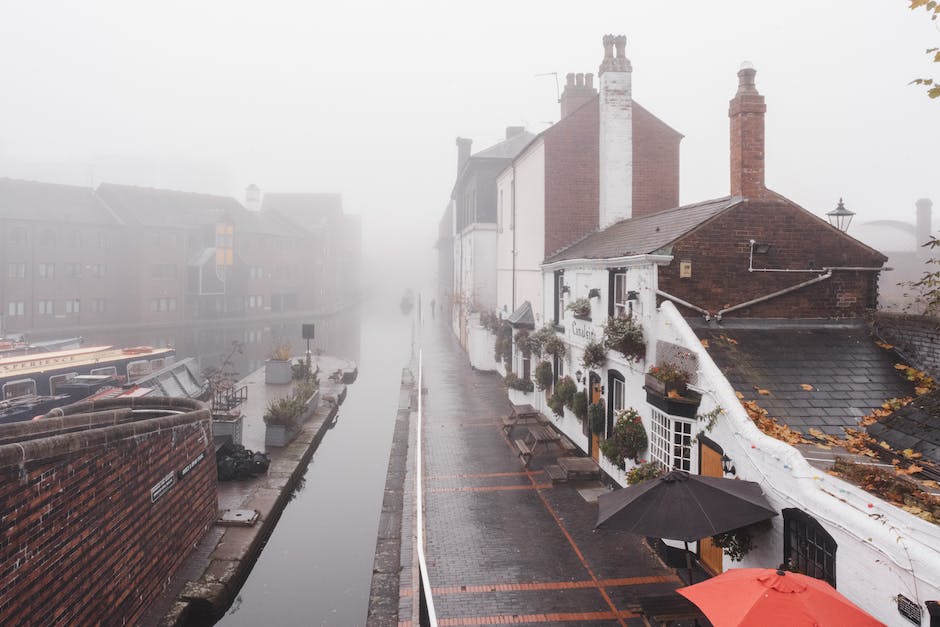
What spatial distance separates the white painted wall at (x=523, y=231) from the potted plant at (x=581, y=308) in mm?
Answer: 5428

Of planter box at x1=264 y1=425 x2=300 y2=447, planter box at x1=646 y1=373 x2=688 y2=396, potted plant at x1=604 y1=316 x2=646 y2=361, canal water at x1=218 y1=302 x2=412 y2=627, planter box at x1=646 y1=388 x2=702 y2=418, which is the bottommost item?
canal water at x1=218 y1=302 x2=412 y2=627

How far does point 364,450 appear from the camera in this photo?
1891cm

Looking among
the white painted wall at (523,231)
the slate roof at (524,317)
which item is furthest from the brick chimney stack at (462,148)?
the slate roof at (524,317)

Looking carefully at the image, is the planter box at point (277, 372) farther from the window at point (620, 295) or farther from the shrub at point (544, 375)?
the window at point (620, 295)

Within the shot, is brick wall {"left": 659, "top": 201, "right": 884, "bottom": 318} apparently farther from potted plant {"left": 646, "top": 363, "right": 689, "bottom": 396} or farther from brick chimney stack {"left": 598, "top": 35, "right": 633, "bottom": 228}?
brick chimney stack {"left": 598, "top": 35, "right": 633, "bottom": 228}

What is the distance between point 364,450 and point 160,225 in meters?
45.2

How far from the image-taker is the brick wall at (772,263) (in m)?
11.1

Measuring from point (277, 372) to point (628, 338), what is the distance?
1859 cm

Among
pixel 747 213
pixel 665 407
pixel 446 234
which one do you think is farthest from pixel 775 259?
pixel 446 234

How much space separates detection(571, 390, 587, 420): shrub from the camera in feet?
49.8

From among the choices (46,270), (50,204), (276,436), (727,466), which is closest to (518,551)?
(727,466)

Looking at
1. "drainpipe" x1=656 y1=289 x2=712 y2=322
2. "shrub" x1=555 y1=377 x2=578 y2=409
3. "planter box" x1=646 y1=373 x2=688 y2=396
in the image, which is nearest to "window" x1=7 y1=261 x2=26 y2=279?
"shrub" x1=555 y1=377 x2=578 y2=409

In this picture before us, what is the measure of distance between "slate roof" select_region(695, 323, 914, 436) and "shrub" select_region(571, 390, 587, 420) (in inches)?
192

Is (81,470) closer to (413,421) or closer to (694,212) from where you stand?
(694,212)
